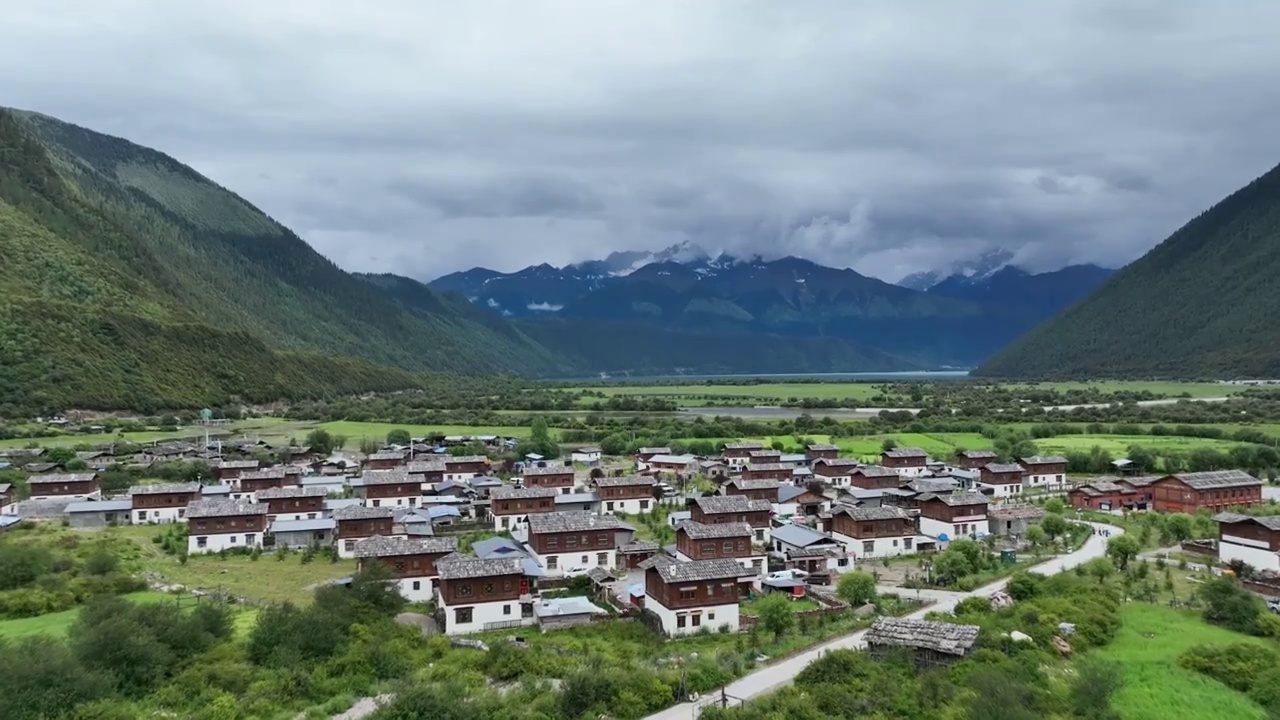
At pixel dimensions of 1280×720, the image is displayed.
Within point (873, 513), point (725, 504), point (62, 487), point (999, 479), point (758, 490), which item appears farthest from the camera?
point (999, 479)

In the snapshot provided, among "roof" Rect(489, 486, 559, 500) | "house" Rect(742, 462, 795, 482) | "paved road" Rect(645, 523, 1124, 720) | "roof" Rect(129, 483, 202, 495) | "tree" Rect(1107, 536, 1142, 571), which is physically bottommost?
"paved road" Rect(645, 523, 1124, 720)

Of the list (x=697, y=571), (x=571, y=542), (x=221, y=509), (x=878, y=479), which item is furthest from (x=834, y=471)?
(x=221, y=509)

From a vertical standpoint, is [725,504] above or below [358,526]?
above

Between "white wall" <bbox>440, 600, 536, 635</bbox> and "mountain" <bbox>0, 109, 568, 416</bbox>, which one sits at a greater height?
"mountain" <bbox>0, 109, 568, 416</bbox>

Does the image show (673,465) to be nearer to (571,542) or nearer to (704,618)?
(571,542)

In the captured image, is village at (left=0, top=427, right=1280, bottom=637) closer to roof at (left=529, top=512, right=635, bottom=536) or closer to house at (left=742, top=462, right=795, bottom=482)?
roof at (left=529, top=512, right=635, bottom=536)

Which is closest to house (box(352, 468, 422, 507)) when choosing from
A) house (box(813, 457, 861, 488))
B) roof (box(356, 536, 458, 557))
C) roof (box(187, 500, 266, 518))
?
roof (box(187, 500, 266, 518))
